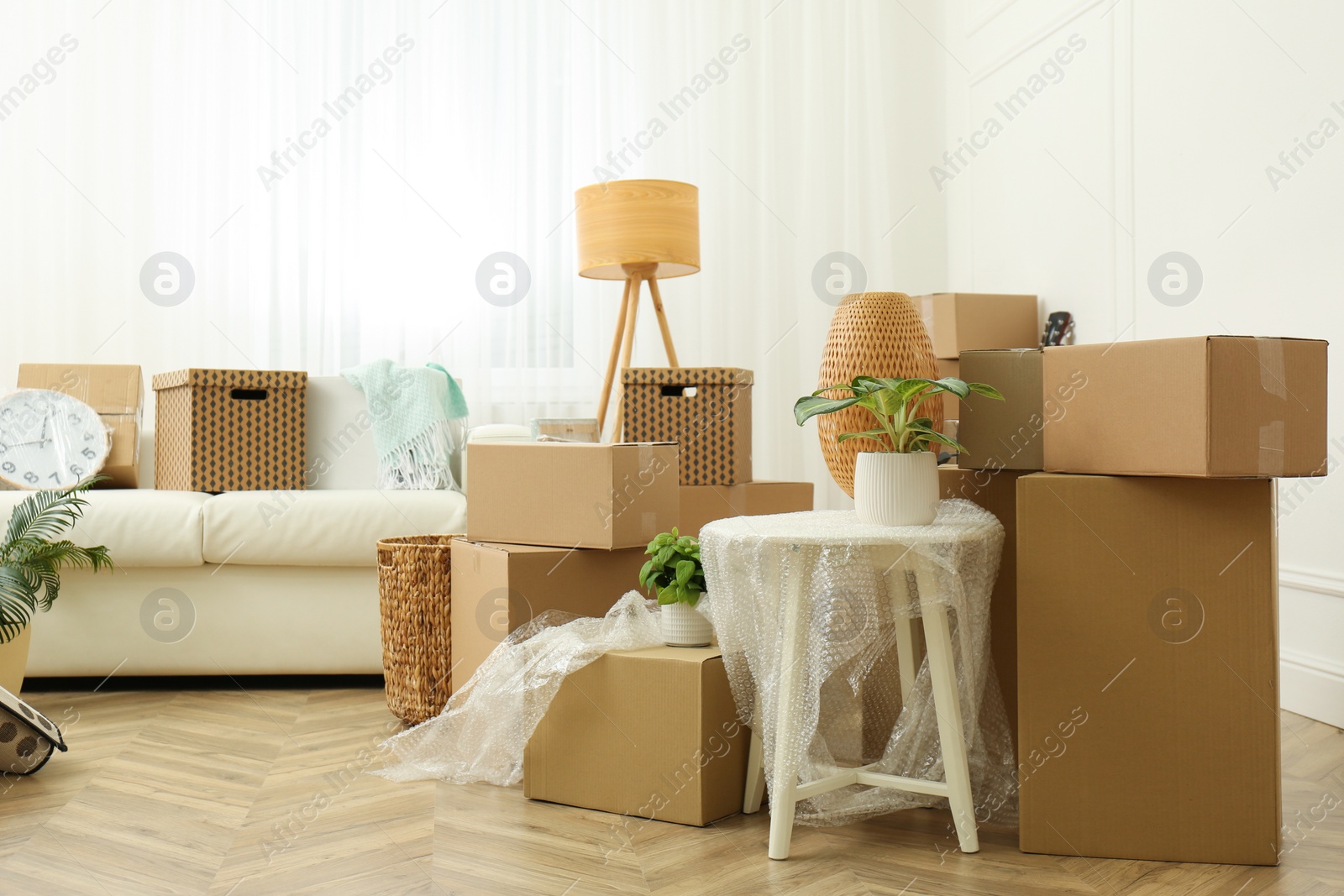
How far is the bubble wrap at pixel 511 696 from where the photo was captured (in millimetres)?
1545

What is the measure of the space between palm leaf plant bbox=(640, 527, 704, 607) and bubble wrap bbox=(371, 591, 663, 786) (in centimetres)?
8

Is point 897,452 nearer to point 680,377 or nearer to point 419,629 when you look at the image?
point 680,377

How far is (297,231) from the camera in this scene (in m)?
3.40

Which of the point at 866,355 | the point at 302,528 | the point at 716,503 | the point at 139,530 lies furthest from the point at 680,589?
the point at 139,530

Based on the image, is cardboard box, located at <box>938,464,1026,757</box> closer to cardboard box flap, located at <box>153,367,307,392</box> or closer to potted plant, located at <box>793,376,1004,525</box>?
potted plant, located at <box>793,376,1004,525</box>

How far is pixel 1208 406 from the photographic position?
122 cm

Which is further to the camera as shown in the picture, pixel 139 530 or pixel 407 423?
pixel 407 423

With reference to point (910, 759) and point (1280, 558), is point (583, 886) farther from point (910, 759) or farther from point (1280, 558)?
point (1280, 558)

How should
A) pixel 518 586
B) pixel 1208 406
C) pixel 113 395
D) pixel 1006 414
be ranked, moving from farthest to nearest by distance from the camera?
pixel 113 395 < pixel 518 586 < pixel 1006 414 < pixel 1208 406

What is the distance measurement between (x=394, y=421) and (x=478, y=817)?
56.2 inches

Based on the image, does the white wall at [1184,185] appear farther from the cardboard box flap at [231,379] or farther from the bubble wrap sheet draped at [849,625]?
the cardboard box flap at [231,379]

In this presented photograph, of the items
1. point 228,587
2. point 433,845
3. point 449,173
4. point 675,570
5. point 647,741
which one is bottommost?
point 433,845

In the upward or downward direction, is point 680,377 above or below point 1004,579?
above

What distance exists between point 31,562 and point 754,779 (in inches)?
60.2
